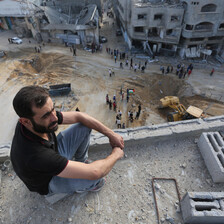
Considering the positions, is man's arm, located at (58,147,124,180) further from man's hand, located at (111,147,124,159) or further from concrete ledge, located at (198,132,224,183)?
concrete ledge, located at (198,132,224,183)

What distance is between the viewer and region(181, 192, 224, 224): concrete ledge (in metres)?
3.75

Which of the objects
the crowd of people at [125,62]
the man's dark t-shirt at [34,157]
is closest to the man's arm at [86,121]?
the man's dark t-shirt at [34,157]

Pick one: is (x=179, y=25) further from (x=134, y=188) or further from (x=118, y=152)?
(x=118, y=152)

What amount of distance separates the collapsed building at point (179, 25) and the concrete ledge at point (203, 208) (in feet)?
79.7

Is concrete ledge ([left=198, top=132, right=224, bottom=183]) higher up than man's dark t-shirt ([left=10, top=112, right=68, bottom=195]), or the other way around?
man's dark t-shirt ([left=10, top=112, right=68, bottom=195])

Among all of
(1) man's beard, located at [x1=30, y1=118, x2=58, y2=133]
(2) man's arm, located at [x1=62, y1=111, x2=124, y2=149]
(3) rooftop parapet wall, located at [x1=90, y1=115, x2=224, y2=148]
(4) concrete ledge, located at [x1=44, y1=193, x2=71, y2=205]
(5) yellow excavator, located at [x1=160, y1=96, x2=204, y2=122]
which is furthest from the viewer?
(5) yellow excavator, located at [x1=160, y1=96, x2=204, y2=122]

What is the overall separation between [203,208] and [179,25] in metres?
25.3

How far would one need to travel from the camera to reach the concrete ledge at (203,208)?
3745mm

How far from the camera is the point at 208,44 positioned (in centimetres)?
2564

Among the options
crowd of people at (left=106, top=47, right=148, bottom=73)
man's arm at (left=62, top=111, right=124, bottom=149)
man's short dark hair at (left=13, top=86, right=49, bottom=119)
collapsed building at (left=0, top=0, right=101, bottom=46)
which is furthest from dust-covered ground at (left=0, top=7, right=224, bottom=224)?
man's short dark hair at (left=13, top=86, right=49, bottom=119)

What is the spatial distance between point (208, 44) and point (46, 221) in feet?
101

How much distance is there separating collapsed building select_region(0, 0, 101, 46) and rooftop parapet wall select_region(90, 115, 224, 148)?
26561 mm

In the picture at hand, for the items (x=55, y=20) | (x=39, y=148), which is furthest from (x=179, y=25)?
(x=39, y=148)

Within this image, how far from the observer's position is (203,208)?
13.2 feet
